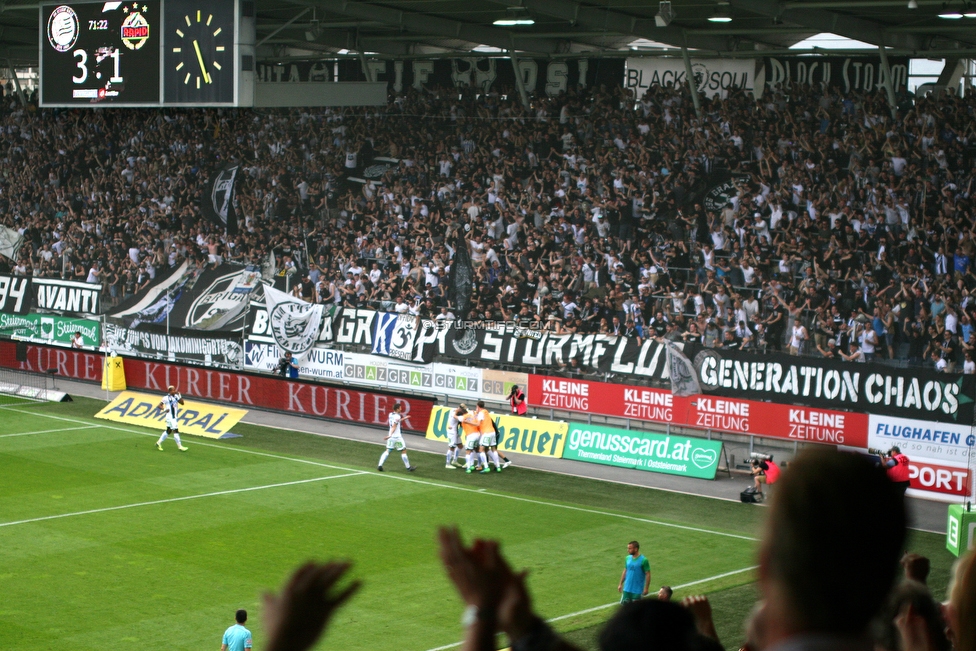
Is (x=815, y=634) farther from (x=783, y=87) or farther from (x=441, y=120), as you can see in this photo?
(x=441, y=120)

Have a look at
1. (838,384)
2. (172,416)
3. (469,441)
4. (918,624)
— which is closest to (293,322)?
(172,416)

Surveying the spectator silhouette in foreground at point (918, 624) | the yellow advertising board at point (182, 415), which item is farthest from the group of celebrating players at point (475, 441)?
the spectator silhouette in foreground at point (918, 624)

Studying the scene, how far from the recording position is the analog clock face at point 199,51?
22906mm

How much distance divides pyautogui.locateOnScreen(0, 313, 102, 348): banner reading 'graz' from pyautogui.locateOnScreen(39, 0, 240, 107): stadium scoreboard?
50.8 feet

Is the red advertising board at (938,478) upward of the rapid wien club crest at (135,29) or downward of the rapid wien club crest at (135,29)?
downward

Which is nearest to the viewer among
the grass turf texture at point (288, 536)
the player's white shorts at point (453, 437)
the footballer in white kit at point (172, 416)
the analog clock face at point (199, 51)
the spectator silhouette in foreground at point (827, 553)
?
the spectator silhouette in foreground at point (827, 553)

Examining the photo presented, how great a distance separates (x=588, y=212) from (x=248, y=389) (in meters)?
11.1

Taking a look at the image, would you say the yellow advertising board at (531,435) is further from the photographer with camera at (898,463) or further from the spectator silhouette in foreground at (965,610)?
the spectator silhouette in foreground at (965,610)

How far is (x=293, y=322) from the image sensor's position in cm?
3569

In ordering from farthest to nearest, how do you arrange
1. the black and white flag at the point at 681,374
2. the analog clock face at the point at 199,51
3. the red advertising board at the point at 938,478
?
the black and white flag at the point at 681,374, the red advertising board at the point at 938,478, the analog clock face at the point at 199,51

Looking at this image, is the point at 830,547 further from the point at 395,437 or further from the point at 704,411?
the point at 704,411

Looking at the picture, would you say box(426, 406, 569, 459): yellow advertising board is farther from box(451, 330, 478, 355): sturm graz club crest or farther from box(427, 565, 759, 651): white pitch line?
box(427, 565, 759, 651): white pitch line

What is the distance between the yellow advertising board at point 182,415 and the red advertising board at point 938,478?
1632 cm

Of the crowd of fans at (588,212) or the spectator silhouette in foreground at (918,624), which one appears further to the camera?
the crowd of fans at (588,212)
